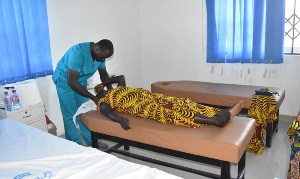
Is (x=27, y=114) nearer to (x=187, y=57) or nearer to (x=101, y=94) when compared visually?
(x=101, y=94)

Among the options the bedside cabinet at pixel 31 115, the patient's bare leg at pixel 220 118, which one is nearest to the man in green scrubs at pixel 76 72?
the bedside cabinet at pixel 31 115

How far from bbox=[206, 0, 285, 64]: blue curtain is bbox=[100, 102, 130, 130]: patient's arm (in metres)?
2.10

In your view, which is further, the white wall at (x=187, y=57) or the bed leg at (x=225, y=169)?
the white wall at (x=187, y=57)

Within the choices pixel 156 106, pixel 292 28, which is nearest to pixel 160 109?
pixel 156 106

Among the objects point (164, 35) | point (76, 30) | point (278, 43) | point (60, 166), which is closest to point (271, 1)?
point (278, 43)

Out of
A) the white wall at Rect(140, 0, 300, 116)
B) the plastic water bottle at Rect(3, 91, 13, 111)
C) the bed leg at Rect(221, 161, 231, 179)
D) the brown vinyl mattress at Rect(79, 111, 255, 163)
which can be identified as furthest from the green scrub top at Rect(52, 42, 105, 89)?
the white wall at Rect(140, 0, 300, 116)

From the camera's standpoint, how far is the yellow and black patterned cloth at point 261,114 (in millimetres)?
2662

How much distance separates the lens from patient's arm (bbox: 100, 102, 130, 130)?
7.02ft

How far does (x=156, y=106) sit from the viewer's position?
2244 millimetres

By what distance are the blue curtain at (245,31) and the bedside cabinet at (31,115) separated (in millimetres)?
2441

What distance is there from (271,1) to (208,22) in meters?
0.86

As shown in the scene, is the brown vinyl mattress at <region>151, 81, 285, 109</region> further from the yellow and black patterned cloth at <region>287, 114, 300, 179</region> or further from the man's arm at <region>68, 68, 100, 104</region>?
the man's arm at <region>68, 68, 100, 104</region>

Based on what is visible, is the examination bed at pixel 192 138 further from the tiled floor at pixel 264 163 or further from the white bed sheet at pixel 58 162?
the white bed sheet at pixel 58 162

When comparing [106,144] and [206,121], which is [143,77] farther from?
[206,121]
